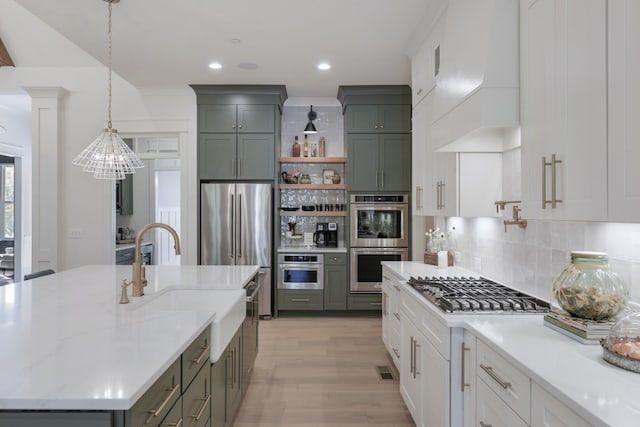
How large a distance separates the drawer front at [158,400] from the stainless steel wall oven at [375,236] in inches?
142

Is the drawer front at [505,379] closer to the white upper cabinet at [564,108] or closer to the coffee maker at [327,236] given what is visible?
the white upper cabinet at [564,108]

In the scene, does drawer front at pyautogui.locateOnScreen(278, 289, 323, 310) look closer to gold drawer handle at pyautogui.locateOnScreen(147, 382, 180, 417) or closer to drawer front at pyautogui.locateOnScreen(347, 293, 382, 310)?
drawer front at pyautogui.locateOnScreen(347, 293, 382, 310)

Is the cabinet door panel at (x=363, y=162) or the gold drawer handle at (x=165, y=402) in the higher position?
the cabinet door panel at (x=363, y=162)

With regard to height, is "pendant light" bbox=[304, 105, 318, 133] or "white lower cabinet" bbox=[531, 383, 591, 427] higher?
"pendant light" bbox=[304, 105, 318, 133]

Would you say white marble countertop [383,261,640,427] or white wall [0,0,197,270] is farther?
white wall [0,0,197,270]

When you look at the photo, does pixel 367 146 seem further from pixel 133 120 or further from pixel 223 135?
pixel 133 120

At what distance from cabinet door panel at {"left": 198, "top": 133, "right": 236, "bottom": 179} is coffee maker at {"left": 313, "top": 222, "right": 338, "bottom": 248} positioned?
1366mm

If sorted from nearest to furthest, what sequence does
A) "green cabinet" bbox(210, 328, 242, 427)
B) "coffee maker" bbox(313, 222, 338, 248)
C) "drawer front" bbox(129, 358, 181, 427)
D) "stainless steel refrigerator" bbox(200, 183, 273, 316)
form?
"drawer front" bbox(129, 358, 181, 427) → "green cabinet" bbox(210, 328, 242, 427) → "stainless steel refrigerator" bbox(200, 183, 273, 316) → "coffee maker" bbox(313, 222, 338, 248)

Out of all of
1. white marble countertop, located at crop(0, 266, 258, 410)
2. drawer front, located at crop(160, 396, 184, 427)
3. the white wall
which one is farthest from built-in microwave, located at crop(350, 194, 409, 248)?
drawer front, located at crop(160, 396, 184, 427)

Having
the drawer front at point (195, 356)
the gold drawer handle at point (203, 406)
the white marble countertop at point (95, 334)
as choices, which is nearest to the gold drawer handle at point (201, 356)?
the drawer front at point (195, 356)

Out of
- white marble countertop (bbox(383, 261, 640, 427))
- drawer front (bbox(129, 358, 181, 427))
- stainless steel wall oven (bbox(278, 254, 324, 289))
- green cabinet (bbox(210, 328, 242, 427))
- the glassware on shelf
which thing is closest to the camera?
white marble countertop (bbox(383, 261, 640, 427))

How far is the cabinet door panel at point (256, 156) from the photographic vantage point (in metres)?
4.90

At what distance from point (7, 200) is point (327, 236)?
5.12m

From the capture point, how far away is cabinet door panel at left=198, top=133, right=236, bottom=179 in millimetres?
4891
